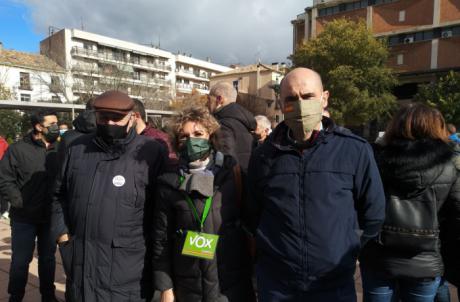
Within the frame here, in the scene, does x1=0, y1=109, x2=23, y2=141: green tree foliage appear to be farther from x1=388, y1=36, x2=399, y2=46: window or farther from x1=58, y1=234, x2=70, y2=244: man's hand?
x1=388, y1=36, x2=399, y2=46: window

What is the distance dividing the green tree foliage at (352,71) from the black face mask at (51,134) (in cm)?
2072

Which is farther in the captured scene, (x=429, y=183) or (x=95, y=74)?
(x=95, y=74)

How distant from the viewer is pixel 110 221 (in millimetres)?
2096

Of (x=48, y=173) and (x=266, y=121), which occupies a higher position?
(x=266, y=121)

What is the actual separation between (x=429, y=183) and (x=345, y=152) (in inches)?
27.7

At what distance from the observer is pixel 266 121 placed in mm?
5633

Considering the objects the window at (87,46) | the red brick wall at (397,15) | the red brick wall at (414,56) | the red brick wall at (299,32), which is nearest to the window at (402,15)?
the red brick wall at (397,15)

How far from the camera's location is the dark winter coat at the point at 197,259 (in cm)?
197

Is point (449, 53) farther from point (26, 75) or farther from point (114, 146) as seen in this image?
point (26, 75)

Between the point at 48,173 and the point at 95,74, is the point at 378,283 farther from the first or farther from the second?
the point at 95,74


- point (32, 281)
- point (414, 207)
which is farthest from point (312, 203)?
point (32, 281)

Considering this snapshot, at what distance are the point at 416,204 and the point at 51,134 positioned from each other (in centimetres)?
345

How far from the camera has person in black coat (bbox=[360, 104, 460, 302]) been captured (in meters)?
2.11

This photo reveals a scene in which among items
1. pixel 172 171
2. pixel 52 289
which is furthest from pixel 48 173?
pixel 172 171
